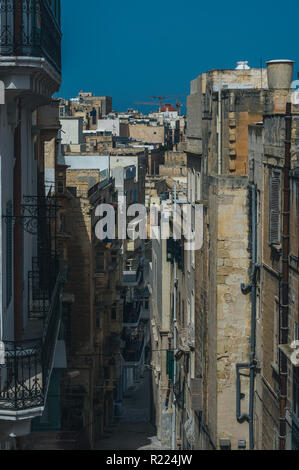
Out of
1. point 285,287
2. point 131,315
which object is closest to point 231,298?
point 285,287

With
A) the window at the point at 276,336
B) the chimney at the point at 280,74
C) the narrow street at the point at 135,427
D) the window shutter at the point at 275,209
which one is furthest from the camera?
the narrow street at the point at 135,427

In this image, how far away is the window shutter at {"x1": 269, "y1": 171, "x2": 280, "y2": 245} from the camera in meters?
15.1

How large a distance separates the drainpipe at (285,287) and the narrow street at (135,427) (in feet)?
60.3

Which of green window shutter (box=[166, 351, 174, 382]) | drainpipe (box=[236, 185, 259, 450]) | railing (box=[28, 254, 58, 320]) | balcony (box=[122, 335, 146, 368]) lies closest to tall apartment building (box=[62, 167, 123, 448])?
green window shutter (box=[166, 351, 174, 382])

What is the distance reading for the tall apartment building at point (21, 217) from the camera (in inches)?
429

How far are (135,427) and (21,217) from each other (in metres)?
28.0

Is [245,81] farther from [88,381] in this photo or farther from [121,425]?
[121,425]

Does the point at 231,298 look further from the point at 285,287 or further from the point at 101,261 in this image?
the point at 101,261

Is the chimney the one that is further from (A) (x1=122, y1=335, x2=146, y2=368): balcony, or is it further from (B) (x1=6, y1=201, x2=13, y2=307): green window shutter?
(A) (x1=122, y1=335, x2=146, y2=368): balcony

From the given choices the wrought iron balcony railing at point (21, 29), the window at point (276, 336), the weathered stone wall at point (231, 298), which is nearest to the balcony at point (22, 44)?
the wrought iron balcony railing at point (21, 29)

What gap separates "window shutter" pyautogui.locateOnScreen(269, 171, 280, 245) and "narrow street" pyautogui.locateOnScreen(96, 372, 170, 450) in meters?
18.5

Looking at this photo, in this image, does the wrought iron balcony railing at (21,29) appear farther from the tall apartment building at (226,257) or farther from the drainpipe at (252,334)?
the tall apartment building at (226,257)

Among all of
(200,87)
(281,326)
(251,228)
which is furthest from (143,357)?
(281,326)

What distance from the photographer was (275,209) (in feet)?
50.0
